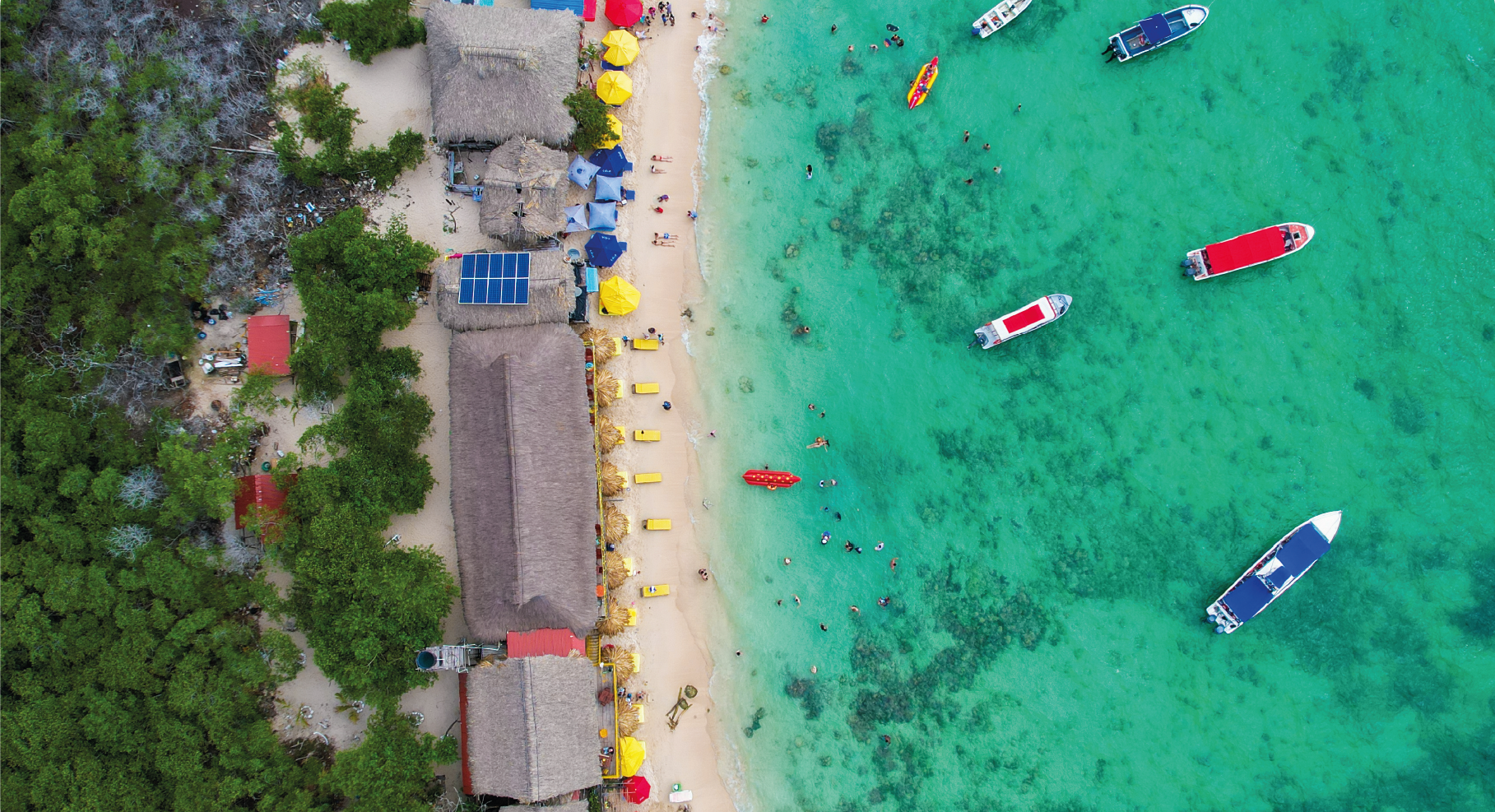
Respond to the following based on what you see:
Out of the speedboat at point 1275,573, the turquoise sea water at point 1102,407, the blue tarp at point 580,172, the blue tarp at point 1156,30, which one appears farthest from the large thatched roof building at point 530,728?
the blue tarp at point 1156,30

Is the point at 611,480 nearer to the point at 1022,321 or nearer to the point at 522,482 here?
the point at 522,482

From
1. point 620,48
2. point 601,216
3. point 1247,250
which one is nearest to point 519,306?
point 601,216

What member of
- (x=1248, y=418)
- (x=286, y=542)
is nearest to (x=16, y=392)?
(x=286, y=542)

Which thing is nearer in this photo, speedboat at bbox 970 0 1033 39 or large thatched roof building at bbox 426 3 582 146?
large thatched roof building at bbox 426 3 582 146

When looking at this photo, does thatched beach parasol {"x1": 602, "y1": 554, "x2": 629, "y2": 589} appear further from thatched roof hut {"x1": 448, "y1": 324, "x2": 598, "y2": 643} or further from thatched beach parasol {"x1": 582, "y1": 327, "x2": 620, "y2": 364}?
thatched beach parasol {"x1": 582, "y1": 327, "x2": 620, "y2": 364}

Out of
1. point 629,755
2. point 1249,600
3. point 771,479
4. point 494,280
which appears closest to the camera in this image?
point 494,280

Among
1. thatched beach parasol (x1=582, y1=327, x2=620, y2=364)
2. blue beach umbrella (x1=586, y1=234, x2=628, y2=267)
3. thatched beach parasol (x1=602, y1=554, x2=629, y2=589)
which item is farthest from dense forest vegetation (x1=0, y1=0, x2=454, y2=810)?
thatched beach parasol (x1=582, y1=327, x2=620, y2=364)

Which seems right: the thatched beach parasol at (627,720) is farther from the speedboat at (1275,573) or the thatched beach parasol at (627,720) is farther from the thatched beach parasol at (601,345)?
the speedboat at (1275,573)
